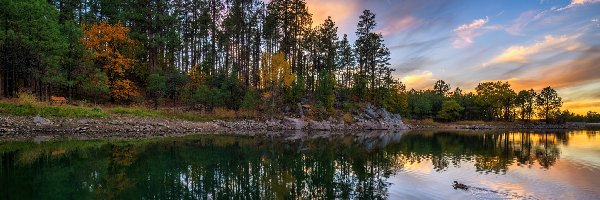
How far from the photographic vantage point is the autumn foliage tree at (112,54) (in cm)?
5459

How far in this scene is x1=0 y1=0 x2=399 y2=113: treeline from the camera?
44938 millimetres

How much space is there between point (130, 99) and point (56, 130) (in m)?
19.2

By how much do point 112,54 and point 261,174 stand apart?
46398 mm

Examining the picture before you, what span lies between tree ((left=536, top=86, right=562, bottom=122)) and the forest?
2671 inches

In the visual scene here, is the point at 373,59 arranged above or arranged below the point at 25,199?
above

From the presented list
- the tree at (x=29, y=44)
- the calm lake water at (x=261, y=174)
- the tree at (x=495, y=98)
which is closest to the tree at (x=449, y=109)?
the tree at (x=495, y=98)

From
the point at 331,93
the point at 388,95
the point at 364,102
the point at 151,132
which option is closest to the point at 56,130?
the point at 151,132

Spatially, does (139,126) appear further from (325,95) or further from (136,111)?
(325,95)

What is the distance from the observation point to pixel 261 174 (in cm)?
2130

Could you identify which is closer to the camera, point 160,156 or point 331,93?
point 160,156

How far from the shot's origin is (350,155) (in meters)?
32.5

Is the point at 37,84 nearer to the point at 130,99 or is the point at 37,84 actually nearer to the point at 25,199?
the point at 130,99

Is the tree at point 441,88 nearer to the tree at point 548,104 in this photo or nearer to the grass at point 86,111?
the tree at point 548,104

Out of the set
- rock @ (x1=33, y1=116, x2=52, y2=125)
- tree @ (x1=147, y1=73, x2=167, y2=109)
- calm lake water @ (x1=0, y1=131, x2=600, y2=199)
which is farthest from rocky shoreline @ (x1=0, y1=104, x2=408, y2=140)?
calm lake water @ (x1=0, y1=131, x2=600, y2=199)
